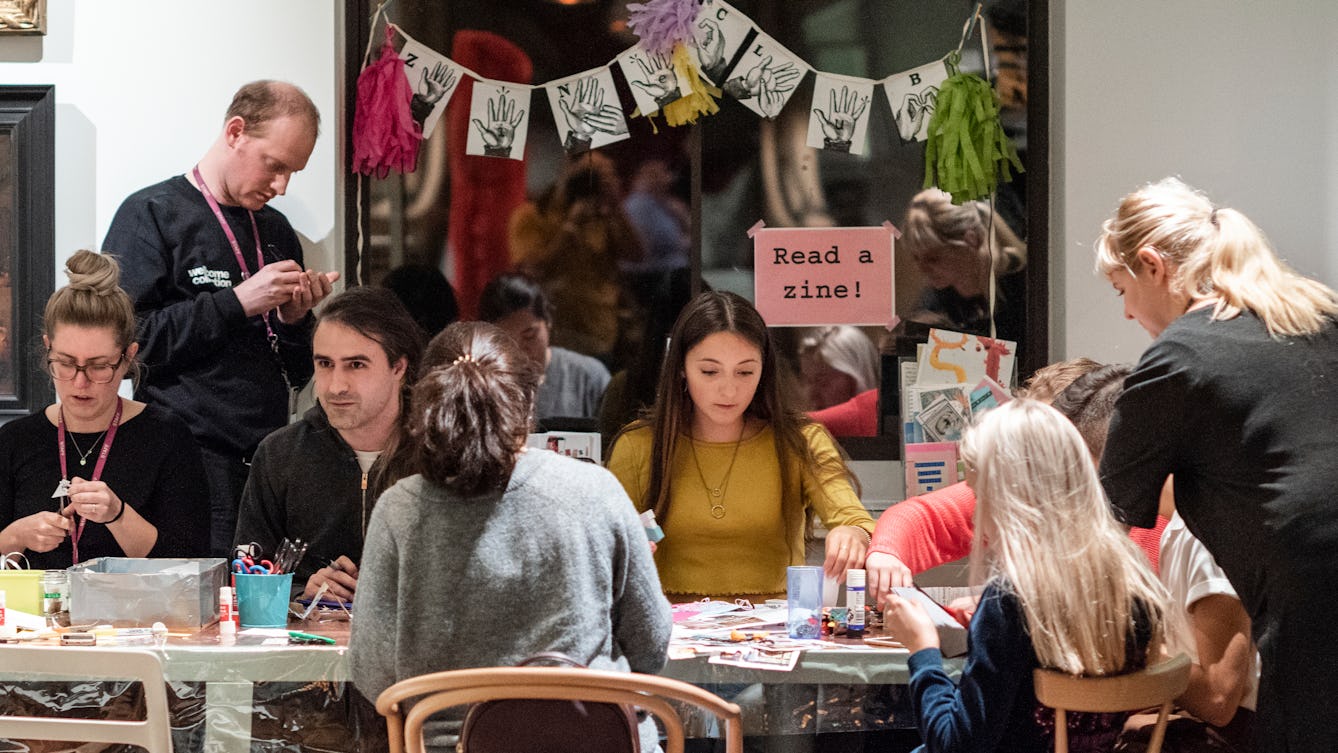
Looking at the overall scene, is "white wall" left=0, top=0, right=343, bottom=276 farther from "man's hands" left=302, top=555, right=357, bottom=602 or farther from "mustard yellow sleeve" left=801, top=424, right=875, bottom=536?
"mustard yellow sleeve" left=801, top=424, right=875, bottom=536

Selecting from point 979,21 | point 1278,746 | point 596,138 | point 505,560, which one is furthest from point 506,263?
point 1278,746

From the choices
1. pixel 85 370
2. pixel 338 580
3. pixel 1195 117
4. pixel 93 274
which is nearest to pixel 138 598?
pixel 338 580

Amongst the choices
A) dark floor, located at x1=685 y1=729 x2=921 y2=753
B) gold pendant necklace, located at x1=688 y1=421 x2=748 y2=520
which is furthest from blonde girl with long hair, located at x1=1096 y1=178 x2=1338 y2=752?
gold pendant necklace, located at x1=688 y1=421 x2=748 y2=520

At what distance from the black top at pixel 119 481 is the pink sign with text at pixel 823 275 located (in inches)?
68.6

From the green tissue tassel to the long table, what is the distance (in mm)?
1858

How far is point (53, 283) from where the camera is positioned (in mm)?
3689

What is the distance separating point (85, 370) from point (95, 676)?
43.3 inches

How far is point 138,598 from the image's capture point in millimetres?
2484

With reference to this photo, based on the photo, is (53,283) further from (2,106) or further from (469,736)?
(469,736)

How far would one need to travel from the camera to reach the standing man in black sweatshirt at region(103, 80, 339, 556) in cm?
337

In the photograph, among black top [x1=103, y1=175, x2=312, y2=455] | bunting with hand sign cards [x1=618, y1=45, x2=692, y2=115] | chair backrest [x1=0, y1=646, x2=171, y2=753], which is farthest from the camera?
bunting with hand sign cards [x1=618, y1=45, x2=692, y2=115]

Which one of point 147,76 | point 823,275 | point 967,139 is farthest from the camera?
point 823,275

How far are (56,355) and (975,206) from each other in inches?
101

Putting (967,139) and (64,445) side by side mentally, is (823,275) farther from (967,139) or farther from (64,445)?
(64,445)
